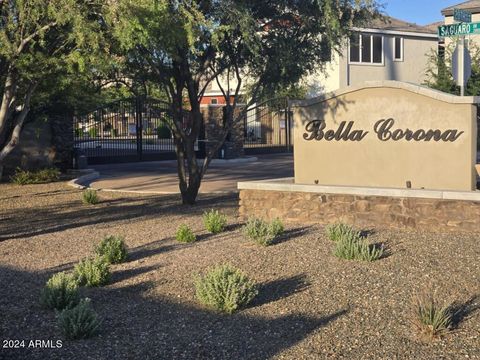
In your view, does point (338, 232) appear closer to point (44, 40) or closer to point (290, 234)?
point (290, 234)

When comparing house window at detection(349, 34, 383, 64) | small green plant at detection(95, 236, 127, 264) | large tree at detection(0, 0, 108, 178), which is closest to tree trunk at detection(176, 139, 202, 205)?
large tree at detection(0, 0, 108, 178)

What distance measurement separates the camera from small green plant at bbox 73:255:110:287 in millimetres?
8109

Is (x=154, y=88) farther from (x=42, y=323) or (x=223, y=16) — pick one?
(x=42, y=323)

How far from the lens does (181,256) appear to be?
9523mm

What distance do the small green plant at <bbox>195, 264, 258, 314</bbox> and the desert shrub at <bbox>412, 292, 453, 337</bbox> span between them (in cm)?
164

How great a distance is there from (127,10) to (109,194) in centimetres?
885

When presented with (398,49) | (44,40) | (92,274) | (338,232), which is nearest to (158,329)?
(92,274)

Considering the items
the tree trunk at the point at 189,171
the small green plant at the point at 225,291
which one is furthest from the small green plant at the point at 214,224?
the small green plant at the point at 225,291

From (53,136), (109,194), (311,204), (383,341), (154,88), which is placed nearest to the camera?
(383,341)

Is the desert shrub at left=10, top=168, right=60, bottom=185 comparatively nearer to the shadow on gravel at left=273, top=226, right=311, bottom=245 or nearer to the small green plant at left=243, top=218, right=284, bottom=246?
the shadow on gravel at left=273, top=226, right=311, bottom=245

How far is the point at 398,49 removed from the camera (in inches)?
1550

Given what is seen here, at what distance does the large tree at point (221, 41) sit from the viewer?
10.1 m

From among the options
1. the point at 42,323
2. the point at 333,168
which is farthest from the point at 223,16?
the point at 42,323

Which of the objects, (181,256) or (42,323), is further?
(181,256)
